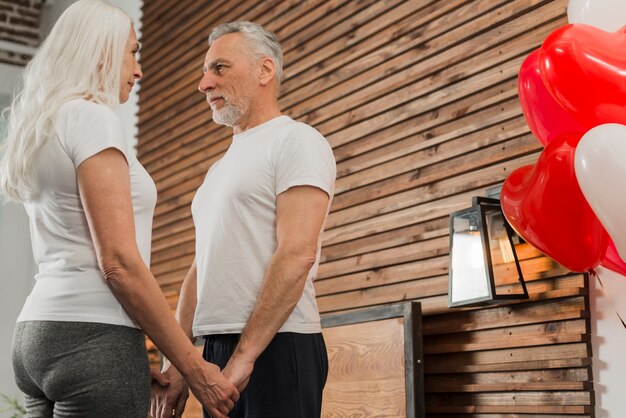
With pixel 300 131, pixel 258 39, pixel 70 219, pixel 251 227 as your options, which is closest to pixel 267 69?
pixel 258 39

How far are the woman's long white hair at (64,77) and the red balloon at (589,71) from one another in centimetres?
99

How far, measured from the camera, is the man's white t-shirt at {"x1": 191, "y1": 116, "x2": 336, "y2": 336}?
1.87m

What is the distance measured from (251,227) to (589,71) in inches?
33.9

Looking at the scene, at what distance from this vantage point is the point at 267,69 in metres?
2.20

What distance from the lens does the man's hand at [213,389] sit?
1711 mm

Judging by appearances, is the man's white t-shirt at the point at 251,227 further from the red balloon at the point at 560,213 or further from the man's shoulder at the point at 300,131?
the red balloon at the point at 560,213

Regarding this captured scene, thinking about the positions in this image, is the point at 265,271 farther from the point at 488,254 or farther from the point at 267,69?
the point at 488,254

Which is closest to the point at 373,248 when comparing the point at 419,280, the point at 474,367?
the point at 419,280

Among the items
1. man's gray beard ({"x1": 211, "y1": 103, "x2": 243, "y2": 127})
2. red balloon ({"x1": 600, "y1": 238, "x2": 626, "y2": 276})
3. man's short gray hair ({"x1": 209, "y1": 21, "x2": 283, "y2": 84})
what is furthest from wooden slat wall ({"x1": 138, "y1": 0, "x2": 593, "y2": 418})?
man's gray beard ({"x1": 211, "y1": 103, "x2": 243, "y2": 127})

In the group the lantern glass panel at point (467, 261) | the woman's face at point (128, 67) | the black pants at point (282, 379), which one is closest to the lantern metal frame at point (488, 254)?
the lantern glass panel at point (467, 261)

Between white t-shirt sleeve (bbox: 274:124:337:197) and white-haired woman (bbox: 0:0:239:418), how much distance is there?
0.33 meters

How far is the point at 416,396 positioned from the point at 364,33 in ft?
5.46

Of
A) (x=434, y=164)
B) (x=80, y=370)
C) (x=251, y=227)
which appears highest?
(x=434, y=164)

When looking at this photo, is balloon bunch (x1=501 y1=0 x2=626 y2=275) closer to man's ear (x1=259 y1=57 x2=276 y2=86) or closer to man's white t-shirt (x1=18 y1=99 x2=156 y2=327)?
man's ear (x1=259 y1=57 x2=276 y2=86)
